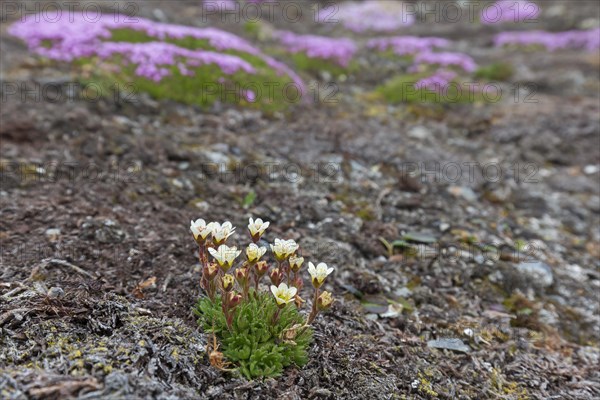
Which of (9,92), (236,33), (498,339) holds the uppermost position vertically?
(236,33)

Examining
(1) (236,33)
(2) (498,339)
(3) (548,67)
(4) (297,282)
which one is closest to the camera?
(4) (297,282)

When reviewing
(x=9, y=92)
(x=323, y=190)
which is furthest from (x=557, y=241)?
(x=9, y=92)

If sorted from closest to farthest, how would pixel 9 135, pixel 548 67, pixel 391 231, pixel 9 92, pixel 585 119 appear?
1. pixel 391 231
2. pixel 9 135
3. pixel 9 92
4. pixel 585 119
5. pixel 548 67

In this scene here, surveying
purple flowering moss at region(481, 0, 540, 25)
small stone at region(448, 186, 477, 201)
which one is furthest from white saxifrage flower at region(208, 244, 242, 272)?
purple flowering moss at region(481, 0, 540, 25)

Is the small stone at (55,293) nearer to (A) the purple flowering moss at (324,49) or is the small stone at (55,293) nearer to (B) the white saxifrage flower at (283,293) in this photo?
(B) the white saxifrage flower at (283,293)

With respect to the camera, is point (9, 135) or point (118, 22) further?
point (118, 22)

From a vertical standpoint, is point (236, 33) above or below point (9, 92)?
above

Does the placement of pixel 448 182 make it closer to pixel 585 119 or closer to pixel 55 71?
pixel 585 119

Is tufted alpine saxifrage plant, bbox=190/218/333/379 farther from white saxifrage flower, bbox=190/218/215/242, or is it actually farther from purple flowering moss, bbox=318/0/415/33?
purple flowering moss, bbox=318/0/415/33
